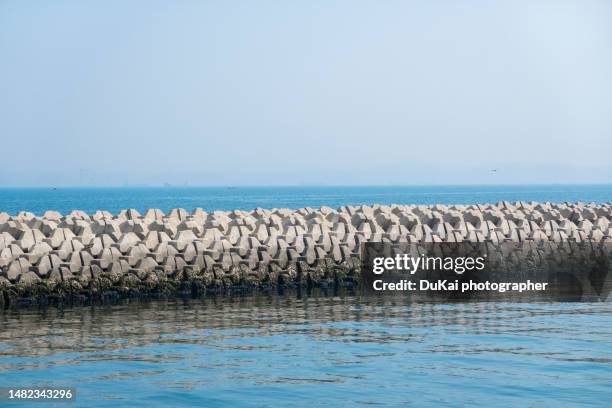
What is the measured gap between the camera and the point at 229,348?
12164 mm

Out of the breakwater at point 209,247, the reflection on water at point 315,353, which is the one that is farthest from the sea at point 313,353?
the breakwater at point 209,247

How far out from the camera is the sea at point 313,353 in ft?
32.4

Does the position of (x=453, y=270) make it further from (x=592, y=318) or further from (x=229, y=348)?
(x=229, y=348)

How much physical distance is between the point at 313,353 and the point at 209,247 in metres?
6.83

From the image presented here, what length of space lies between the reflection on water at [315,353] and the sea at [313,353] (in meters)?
0.02

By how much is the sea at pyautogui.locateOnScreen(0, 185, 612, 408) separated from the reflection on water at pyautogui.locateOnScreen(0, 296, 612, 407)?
22 millimetres

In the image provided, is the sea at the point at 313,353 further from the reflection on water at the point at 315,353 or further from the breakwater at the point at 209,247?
the breakwater at the point at 209,247

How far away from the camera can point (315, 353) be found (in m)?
11.9

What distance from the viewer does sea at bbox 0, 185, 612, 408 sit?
9.88 m

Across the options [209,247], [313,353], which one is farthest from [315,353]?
[209,247]

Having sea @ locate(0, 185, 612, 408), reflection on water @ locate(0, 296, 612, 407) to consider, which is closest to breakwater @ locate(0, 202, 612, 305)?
sea @ locate(0, 185, 612, 408)

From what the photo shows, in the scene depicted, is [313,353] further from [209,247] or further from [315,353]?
[209,247]

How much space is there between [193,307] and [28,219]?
788 centimetres

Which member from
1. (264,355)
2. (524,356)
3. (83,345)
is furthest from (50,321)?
(524,356)
